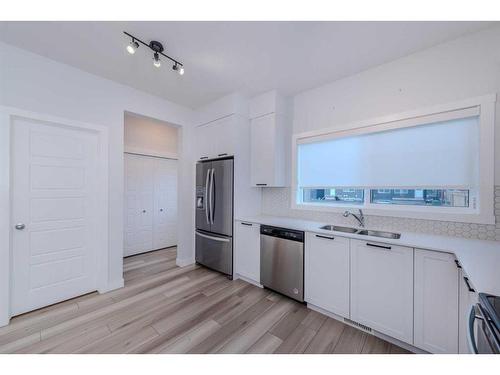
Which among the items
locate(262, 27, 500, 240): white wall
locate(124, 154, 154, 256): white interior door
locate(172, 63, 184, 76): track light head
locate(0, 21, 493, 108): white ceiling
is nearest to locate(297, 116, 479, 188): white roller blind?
locate(262, 27, 500, 240): white wall

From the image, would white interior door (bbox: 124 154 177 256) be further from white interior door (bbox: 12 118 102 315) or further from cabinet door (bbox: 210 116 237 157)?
cabinet door (bbox: 210 116 237 157)

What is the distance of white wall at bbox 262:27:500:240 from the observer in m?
1.78

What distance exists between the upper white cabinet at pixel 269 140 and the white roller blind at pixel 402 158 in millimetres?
377

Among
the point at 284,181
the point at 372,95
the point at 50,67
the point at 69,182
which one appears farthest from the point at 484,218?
the point at 50,67

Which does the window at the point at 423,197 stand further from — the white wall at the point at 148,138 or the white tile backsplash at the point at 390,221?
the white wall at the point at 148,138

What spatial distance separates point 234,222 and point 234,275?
0.81 meters

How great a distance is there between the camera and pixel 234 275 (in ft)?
9.91

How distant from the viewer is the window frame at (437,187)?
1739mm

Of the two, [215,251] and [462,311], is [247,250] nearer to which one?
[215,251]

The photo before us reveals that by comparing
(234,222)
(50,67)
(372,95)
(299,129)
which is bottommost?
(234,222)

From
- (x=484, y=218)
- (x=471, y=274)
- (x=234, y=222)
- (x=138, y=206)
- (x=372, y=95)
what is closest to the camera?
(x=471, y=274)

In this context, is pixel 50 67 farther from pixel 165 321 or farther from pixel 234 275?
pixel 234 275

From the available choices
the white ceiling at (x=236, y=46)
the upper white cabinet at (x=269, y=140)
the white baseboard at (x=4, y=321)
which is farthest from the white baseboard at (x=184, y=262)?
the white ceiling at (x=236, y=46)
